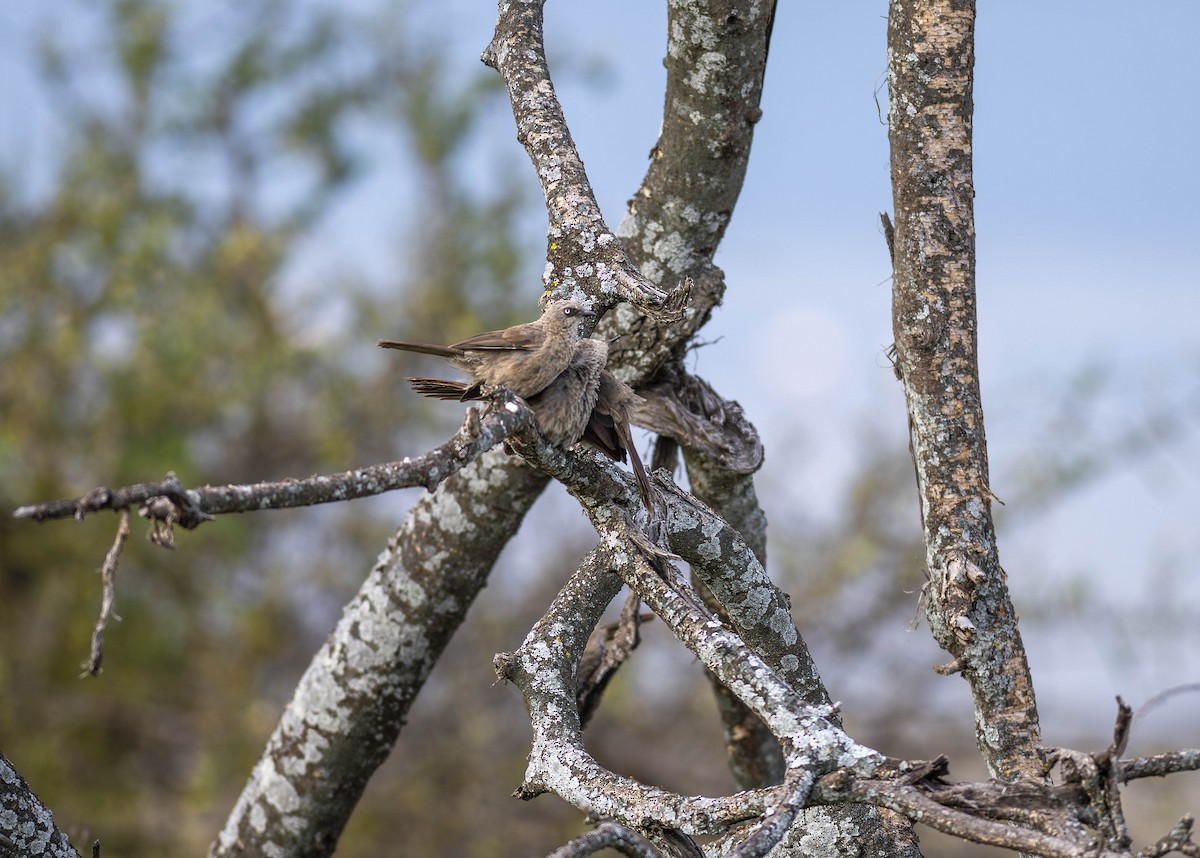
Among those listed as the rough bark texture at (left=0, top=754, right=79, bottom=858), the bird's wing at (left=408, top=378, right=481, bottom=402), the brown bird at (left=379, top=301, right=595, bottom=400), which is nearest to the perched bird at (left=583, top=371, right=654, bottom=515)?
the brown bird at (left=379, top=301, right=595, bottom=400)

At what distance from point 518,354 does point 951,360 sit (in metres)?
0.97

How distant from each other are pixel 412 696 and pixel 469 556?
1.70 ft

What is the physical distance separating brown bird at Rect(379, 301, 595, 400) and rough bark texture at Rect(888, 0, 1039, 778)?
2.70 ft

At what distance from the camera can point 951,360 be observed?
2.35 metres

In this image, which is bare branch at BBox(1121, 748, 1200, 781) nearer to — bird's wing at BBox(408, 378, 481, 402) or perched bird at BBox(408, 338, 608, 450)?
perched bird at BBox(408, 338, 608, 450)


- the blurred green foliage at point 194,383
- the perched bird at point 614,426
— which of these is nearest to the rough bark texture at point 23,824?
the perched bird at point 614,426

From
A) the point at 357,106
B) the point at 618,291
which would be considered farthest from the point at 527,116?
the point at 357,106

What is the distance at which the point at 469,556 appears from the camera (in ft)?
10.2

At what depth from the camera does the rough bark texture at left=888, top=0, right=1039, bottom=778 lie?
2340 millimetres

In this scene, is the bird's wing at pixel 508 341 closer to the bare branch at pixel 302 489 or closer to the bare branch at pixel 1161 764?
the bare branch at pixel 302 489

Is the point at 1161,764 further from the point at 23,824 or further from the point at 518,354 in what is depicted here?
the point at 23,824

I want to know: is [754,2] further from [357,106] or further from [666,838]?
[357,106]

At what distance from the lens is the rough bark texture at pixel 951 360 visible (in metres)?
2.34

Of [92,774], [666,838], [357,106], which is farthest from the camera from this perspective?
[357,106]
